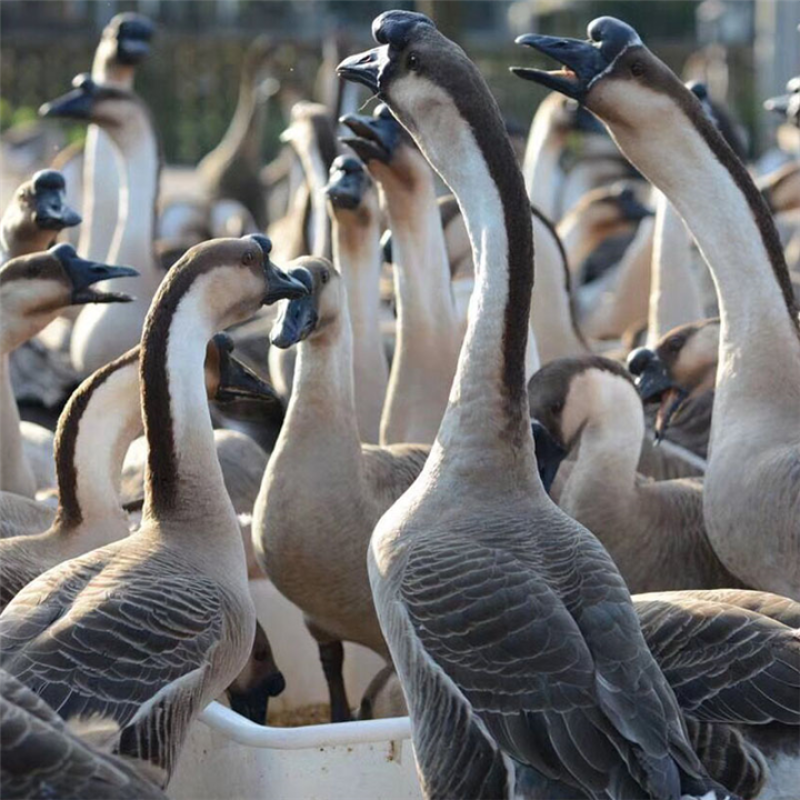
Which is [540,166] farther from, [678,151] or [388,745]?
[388,745]

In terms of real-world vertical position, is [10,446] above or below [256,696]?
above

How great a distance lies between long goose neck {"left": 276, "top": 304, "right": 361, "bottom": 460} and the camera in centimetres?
597

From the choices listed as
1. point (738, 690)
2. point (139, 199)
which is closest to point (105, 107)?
point (139, 199)

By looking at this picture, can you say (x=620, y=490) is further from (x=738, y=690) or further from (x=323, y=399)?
(x=738, y=690)

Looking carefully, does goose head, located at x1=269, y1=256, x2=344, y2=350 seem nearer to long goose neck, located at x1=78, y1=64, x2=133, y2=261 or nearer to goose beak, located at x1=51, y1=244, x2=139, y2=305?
goose beak, located at x1=51, y1=244, x2=139, y2=305

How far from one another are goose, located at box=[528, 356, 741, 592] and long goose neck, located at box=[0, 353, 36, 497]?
1904 millimetres

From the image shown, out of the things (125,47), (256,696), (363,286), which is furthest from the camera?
(125,47)

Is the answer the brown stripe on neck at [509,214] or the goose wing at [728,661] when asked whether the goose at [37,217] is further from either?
the goose wing at [728,661]

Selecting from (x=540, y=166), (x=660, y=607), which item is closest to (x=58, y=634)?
(x=660, y=607)

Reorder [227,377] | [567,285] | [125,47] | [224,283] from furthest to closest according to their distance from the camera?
[125,47] → [567,285] → [227,377] → [224,283]

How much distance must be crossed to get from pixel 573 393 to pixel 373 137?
1768 mm

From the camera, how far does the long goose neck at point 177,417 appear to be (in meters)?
5.29

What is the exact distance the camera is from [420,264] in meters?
7.36

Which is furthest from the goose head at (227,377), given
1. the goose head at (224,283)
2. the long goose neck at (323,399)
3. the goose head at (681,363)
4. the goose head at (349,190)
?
the goose head at (681,363)
